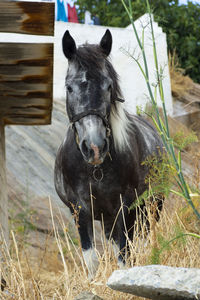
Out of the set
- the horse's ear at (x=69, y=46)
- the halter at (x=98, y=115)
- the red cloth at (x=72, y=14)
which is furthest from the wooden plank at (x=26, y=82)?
the red cloth at (x=72, y=14)

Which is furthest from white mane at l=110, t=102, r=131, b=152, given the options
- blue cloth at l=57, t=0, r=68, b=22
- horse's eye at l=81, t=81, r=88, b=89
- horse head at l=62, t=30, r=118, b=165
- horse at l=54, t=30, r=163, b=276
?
blue cloth at l=57, t=0, r=68, b=22

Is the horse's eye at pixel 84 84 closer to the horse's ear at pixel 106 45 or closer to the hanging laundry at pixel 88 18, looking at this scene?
the horse's ear at pixel 106 45

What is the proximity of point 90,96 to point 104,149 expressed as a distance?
47cm

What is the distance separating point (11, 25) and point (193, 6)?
14585mm

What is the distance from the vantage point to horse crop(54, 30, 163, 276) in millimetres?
4582

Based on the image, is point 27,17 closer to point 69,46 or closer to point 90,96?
point 90,96

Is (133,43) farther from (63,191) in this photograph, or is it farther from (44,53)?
(44,53)

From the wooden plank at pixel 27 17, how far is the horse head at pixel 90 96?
84 centimetres

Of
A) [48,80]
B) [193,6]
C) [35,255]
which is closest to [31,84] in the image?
[48,80]

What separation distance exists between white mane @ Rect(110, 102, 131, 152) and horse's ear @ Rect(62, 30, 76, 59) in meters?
0.61

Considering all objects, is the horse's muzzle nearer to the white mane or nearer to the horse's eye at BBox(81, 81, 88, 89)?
the horse's eye at BBox(81, 81, 88, 89)

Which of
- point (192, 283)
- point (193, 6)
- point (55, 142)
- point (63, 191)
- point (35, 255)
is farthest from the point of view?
point (193, 6)

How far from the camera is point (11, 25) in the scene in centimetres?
378

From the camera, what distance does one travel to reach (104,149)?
443cm
